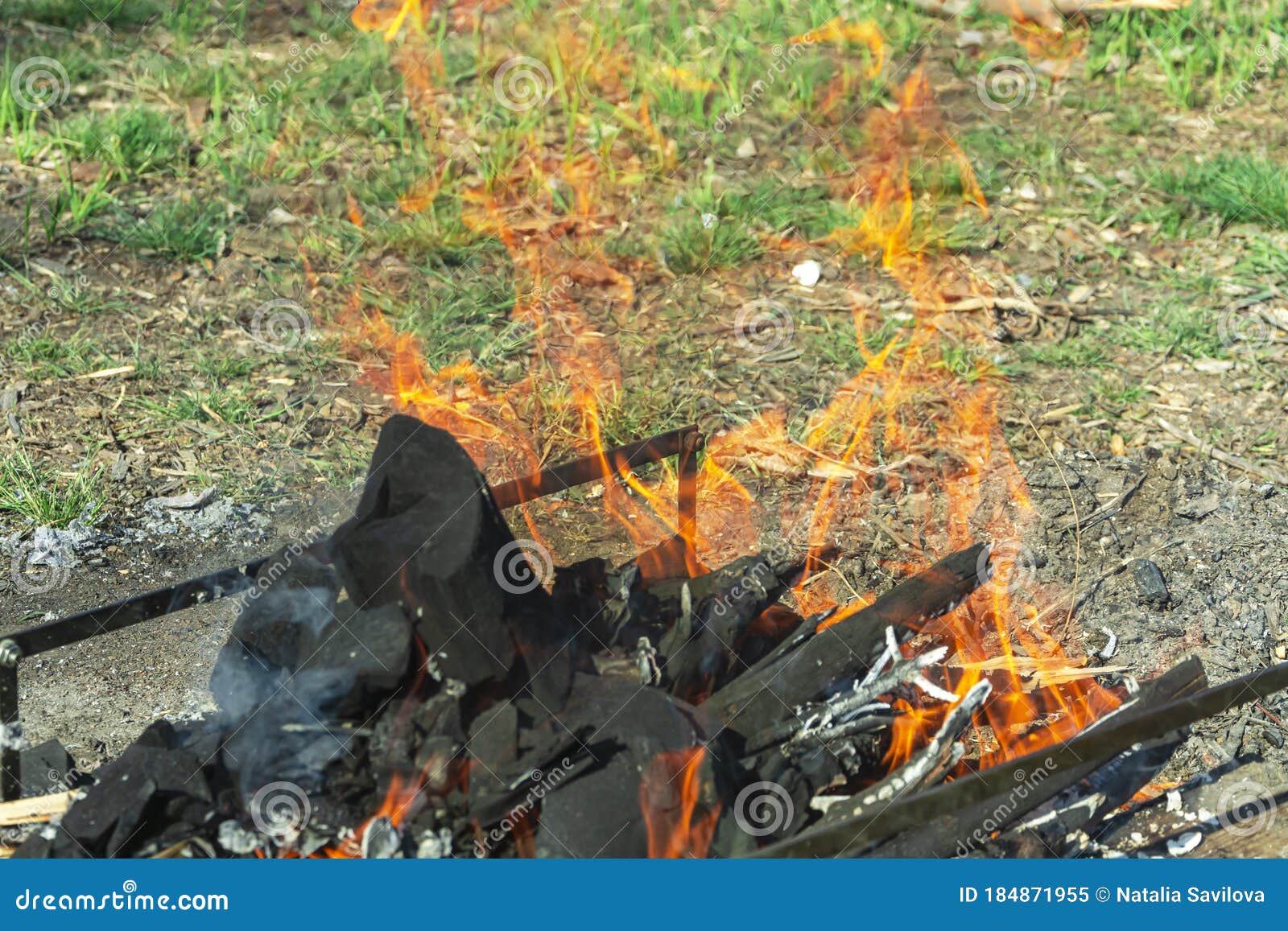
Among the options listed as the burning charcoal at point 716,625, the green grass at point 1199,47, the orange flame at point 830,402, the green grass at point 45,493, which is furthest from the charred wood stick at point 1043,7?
the green grass at point 45,493

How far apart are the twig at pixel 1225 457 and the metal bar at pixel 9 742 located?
4097 millimetres


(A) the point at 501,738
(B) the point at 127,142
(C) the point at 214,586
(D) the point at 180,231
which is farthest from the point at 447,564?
(B) the point at 127,142

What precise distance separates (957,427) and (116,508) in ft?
10.1

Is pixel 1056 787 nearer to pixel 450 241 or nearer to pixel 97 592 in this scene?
pixel 97 592

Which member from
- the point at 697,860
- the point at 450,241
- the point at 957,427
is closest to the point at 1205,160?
the point at 957,427

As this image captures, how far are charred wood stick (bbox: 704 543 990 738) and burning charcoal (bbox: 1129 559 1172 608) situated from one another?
98 cm

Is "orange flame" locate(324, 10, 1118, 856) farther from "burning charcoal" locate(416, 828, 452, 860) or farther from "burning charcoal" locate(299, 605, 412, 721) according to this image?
"burning charcoal" locate(299, 605, 412, 721)

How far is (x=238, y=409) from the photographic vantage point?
5379mm

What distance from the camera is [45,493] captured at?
4.88 meters

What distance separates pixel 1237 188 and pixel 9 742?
221 inches

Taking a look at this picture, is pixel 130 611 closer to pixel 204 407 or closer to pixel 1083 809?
pixel 204 407

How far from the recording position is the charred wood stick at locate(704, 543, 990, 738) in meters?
3.53

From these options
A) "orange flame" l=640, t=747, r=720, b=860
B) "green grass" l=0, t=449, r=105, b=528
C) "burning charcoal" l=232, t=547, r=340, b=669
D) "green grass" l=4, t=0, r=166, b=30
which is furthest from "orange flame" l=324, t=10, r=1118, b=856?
"green grass" l=4, t=0, r=166, b=30

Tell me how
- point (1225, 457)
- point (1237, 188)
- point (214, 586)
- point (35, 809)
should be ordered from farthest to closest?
point (1237, 188) < point (1225, 457) < point (214, 586) < point (35, 809)
